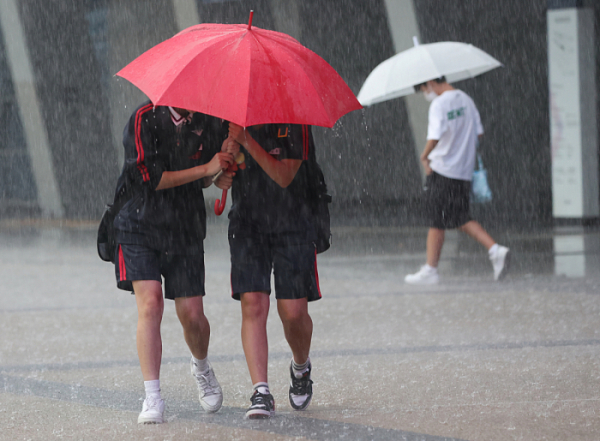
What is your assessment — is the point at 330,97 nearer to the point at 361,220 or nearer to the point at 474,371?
the point at 474,371

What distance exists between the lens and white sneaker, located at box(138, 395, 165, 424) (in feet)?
11.4

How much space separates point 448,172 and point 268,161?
4253 millimetres

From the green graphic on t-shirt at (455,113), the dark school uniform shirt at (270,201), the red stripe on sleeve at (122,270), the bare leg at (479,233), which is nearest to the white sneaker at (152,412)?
the red stripe on sleeve at (122,270)

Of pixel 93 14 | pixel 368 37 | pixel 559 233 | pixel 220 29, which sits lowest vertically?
pixel 559 233

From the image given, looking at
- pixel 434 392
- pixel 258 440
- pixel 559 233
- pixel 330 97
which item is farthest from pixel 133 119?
pixel 559 233

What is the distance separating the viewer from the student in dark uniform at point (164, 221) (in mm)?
3527

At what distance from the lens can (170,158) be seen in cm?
361

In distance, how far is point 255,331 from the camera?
3.68 m

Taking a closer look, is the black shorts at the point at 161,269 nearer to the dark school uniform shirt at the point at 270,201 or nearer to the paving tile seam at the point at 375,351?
the dark school uniform shirt at the point at 270,201

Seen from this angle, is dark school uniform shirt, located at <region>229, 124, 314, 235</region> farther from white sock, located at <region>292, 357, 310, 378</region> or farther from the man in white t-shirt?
the man in white t-shirt

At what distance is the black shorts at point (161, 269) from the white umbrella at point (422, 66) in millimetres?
3948

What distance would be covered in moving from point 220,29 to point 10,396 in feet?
6.75

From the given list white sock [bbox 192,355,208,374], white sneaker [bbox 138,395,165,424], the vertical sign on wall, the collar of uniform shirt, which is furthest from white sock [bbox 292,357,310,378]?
the vertical sign on wall

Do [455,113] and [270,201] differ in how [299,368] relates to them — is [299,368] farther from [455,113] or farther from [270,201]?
[455,113]
